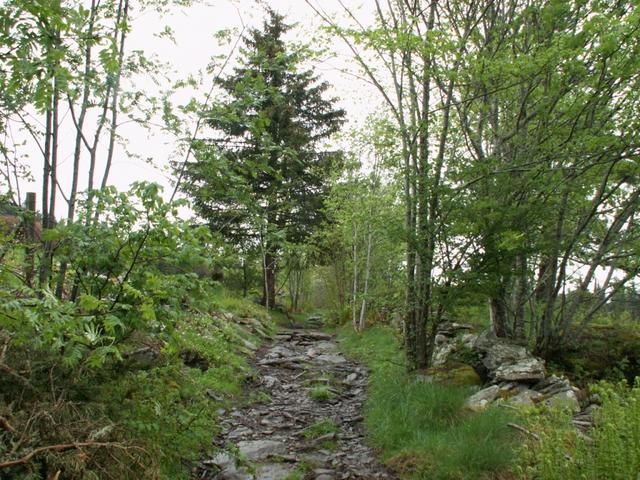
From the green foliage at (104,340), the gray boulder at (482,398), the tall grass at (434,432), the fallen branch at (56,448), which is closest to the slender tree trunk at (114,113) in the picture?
the green foliage at (104,340)

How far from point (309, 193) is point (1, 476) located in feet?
56.2

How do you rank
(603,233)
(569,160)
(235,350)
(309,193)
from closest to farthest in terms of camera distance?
(569,160), (603,233), (235,350), (309,193)

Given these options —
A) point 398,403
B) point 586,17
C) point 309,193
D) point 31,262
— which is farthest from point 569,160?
point 309,193

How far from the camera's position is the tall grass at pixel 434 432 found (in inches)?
163

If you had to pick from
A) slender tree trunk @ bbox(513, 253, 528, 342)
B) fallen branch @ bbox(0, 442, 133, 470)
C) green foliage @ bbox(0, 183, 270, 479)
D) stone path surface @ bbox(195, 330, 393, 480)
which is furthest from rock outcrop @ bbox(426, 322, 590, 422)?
fallen branch @ bbox(0, 442, 133, 470)

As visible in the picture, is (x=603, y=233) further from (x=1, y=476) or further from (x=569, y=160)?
(x=1, y=476)

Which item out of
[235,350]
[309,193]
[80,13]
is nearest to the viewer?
[80,13]

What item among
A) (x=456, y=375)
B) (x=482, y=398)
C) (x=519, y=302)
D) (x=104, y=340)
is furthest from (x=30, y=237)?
→ (x=519, y=302)

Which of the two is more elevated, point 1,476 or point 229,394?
point 1,476

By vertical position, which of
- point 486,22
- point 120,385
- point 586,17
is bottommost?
point 120,385

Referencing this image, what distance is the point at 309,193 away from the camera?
19.4 m

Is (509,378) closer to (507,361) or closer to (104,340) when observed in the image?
(507,361)

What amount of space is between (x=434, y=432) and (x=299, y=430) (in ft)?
5.91

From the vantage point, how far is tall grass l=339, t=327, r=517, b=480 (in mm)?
4137
